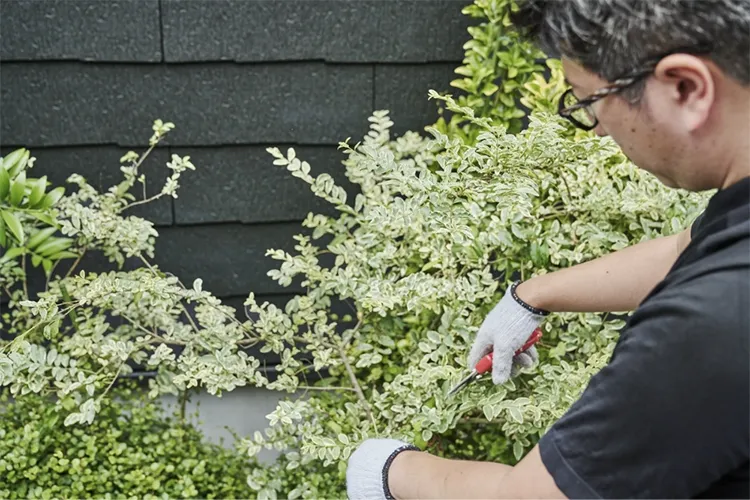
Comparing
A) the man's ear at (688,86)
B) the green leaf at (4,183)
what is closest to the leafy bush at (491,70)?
the green leaf at (4,183)

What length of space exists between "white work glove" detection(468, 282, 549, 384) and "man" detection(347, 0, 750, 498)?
0.52 m

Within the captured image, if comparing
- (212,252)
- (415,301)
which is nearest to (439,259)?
(415,301)

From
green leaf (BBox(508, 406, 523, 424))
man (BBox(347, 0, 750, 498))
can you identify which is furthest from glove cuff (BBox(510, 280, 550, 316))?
man (BBox(347, 0, 750, 498))

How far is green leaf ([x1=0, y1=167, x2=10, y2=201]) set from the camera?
1995 mm

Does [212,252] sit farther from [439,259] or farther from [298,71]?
[439,259]

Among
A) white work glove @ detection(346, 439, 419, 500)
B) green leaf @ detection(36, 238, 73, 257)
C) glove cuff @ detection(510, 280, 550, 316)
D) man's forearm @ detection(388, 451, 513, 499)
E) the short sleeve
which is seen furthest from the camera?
green leaf @ detection(36, 238, 73, 257)

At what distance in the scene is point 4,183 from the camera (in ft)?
6.59

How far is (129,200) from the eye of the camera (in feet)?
8.45

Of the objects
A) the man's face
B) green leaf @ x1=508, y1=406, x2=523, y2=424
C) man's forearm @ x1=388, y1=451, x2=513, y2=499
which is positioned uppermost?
the man's face

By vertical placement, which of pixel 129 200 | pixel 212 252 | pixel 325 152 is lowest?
pixel 212 252

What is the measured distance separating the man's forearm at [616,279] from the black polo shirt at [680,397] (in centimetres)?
45

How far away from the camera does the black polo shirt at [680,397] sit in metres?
0.89

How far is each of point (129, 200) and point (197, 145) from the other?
0.97 feet

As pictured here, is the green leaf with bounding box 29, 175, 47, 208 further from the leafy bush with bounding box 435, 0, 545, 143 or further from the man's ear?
the man's ear
